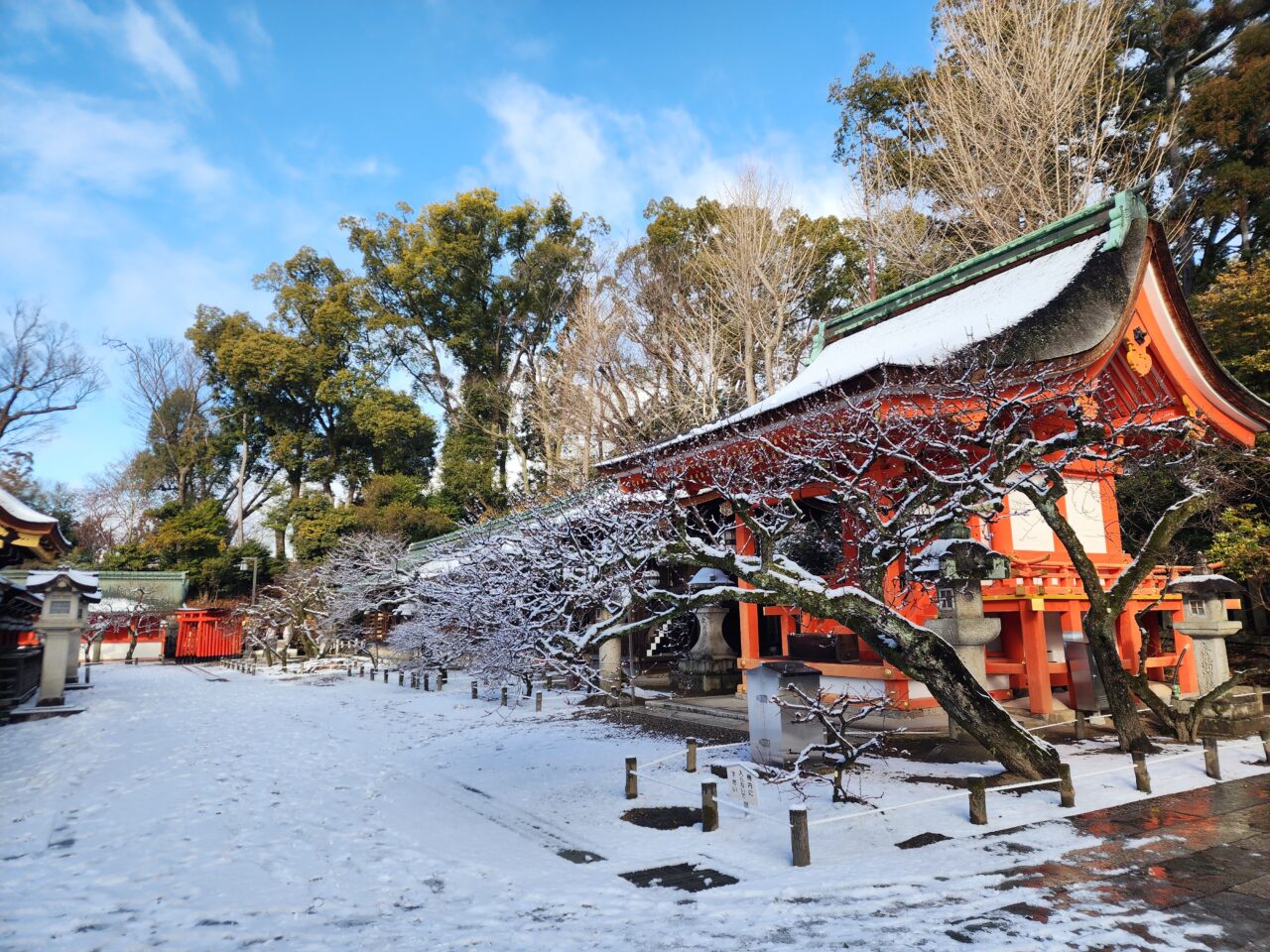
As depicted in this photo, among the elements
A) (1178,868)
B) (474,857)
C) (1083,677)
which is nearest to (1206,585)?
(1083,677)

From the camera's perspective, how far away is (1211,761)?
745 cm

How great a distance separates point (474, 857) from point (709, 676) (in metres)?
9.50

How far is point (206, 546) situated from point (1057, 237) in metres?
37.8

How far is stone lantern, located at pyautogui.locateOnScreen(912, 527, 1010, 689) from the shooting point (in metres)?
8.35

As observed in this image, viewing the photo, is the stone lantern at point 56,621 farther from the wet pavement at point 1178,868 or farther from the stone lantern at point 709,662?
the wet pavement at point 1178,868

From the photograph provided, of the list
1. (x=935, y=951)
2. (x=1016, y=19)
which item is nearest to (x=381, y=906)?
(x=935, y=951)

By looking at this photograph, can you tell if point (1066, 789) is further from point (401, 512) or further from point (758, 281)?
point (401, 512)

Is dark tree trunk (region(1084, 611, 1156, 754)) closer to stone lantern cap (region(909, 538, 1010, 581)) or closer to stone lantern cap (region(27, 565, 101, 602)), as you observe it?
stone lantern cap (region(909, 538, 1010, 581))

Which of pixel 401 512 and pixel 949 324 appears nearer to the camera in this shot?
pixel 949 324

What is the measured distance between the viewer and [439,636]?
18547 mm

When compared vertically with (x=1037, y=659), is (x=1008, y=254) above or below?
above

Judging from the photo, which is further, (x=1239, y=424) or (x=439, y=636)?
(x=439, y=636)

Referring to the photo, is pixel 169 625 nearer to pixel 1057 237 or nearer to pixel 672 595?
pixel 672 595

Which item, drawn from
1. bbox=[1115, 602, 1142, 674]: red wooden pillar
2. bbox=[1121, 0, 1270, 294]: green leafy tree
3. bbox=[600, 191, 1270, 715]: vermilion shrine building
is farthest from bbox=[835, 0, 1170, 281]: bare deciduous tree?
bbox=[1115, 602, 1142, 674]: red wooden pillar
